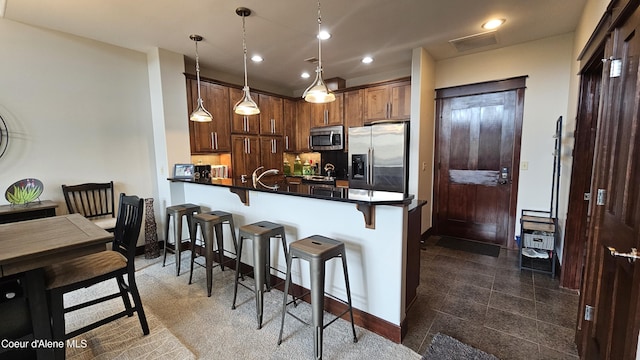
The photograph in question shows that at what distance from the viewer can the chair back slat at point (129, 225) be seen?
199 centimetres

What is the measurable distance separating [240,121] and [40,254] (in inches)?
132

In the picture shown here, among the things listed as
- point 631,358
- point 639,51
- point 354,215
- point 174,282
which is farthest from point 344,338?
point 639,51

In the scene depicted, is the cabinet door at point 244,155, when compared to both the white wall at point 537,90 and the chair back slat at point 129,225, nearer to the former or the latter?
the chair back slat at point 129,225

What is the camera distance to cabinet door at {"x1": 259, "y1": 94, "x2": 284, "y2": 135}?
4852 mm

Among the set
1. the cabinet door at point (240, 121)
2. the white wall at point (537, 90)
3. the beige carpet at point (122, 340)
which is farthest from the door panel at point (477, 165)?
the beige carpet at point (122, 340)

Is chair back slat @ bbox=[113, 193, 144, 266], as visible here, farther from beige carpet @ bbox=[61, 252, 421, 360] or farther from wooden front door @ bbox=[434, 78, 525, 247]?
wooden front door @ bbox=[434, 78, 525, 247]

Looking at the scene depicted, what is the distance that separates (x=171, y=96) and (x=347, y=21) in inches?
95.3

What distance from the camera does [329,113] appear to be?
496cm

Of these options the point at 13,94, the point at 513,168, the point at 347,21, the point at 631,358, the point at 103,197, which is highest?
the point at 347,21

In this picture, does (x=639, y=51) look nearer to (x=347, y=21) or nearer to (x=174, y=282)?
(x=347, y=21)

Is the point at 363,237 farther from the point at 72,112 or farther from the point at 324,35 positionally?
the point at 72,112

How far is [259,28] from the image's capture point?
9.45 feet

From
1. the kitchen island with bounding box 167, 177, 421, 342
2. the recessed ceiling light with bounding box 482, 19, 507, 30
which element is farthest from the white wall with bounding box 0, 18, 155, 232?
the recessed ceiling light with bounding box 482, 19, 507, 30

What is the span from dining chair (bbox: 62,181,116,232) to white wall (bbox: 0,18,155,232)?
11 cm
